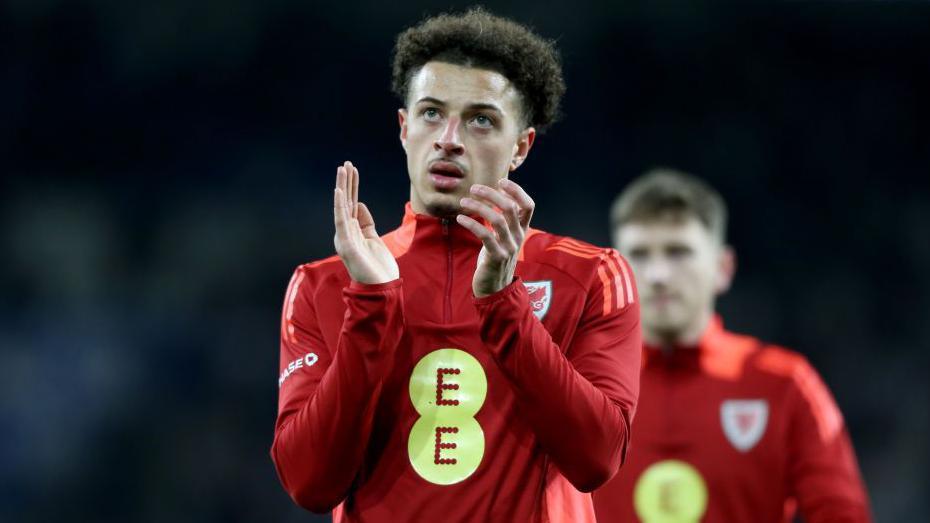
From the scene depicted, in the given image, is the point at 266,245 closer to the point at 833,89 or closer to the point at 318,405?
the point at 833,89

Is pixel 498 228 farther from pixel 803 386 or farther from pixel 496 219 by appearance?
pixel 803 386

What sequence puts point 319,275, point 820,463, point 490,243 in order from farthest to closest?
1. point 820,463
2. point 319,275
3. point 490,243

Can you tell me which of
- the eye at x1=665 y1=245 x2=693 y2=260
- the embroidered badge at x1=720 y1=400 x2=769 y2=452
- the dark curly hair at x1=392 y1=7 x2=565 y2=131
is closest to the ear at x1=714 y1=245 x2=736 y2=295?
the eye at x1=665 y1=245 x2=693 y2=260

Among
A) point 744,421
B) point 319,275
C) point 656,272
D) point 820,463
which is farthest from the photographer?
point 656,272

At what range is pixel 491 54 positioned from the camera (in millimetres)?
2414

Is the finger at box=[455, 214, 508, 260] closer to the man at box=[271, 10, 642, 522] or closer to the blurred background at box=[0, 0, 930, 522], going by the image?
the man at box=[271, 10, 642, 522]

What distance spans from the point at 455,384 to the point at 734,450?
1.89 m

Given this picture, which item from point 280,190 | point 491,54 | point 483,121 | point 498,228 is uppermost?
point 280,190

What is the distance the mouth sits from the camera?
231 centimetres

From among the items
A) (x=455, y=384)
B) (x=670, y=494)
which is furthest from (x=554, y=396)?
(x=670, y=494)

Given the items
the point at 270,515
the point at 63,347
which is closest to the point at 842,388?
the point at 270,515

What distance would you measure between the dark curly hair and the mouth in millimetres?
232

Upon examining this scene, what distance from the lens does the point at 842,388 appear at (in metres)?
6.76

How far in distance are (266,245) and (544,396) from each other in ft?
15.6
